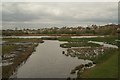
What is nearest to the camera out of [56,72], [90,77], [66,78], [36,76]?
[90,77]

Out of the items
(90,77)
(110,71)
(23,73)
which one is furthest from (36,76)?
(110,71)

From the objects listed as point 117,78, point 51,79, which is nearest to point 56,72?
point 51,79

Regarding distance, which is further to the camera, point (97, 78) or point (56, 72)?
point (56, 72)

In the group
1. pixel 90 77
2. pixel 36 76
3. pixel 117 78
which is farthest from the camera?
pixel 36 76

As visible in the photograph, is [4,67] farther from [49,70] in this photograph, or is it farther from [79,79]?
[79,79]

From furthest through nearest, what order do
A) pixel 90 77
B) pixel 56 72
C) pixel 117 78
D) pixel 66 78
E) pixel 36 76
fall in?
pixel 56 72, pixel 36 76, pixel 66 78, pixel 90 77, pixel 117 78

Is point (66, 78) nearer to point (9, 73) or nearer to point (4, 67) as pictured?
point (9, 73)

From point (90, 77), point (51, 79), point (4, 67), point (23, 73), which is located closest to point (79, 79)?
point (90, 77)

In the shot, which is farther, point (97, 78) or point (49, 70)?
point (49, 70)

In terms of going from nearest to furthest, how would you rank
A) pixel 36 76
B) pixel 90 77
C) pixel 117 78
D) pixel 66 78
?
1. pixel 117 78
2. pixel 90 77
3. pixel 66 78
4. pixel 36 76
